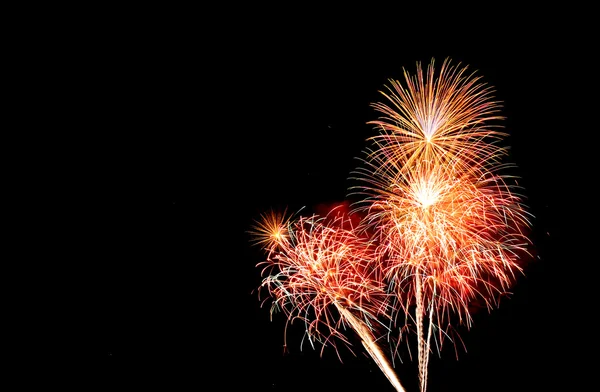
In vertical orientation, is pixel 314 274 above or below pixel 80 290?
below

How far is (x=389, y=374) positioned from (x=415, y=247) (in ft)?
10.4

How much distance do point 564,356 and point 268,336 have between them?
6.32 meters

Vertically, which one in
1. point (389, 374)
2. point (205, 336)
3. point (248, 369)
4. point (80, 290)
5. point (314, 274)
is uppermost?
point (80, 290)

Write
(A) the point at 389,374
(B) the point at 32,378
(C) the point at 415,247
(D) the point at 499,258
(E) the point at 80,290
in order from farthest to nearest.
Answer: (E) the point at 80,290 < (B) the point at 32,378 < (A) the point at 389,374 < (C) the point at 415,247 < (D) the point at 499,258

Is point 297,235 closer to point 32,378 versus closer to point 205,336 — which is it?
point 205,336

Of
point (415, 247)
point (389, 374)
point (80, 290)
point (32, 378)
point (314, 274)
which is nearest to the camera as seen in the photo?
point (415, 247)

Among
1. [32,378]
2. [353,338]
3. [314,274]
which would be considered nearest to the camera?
[314,274]

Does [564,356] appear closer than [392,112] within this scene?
No

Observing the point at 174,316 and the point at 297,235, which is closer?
the point at 297,235

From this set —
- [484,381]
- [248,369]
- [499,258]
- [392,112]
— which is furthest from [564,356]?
[248,369]

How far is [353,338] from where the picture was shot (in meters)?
9.75

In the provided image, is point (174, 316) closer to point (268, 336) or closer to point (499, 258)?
point (268, 336)

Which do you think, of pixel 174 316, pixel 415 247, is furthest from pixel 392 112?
pixel 174 316

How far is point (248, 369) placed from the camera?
12578 millimetres
